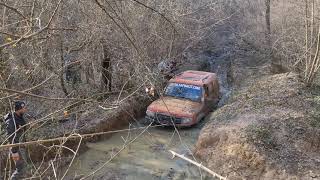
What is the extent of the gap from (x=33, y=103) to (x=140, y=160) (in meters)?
3.44

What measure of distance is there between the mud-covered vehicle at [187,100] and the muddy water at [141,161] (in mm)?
519

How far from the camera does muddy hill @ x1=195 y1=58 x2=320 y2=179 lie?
9.31 meters

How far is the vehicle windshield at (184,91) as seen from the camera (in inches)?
554

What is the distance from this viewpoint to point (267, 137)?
10.3 metres

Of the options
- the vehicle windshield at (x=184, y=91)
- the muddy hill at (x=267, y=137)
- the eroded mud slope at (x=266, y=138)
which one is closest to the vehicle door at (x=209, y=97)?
the vehicle windshield at (x=184, y=91)

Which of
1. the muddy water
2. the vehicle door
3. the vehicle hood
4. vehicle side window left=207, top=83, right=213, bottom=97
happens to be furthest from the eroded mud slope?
vehicle side window left=207, top=83, right=213, bottom=97

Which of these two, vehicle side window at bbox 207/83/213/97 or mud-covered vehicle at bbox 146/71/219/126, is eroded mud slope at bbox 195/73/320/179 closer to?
mud-covered vehicle at bbox 146/71/219/126

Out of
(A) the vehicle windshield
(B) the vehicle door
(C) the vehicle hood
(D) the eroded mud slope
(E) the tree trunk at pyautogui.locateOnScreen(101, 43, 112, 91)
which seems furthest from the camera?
(B) the vehicle door

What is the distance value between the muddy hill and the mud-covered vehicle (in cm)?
89

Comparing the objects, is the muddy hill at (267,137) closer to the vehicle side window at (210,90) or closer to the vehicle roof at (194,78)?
the vehicle side window at (210,90)

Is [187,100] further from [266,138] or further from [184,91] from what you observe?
[266,138]

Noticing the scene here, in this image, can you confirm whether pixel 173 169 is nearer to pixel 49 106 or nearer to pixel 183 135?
pixel 183 135

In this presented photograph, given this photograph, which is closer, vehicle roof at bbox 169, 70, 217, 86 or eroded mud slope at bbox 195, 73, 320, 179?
eroded mud slope at bbox 195, 73, 320, 179

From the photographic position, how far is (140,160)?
11.2m
